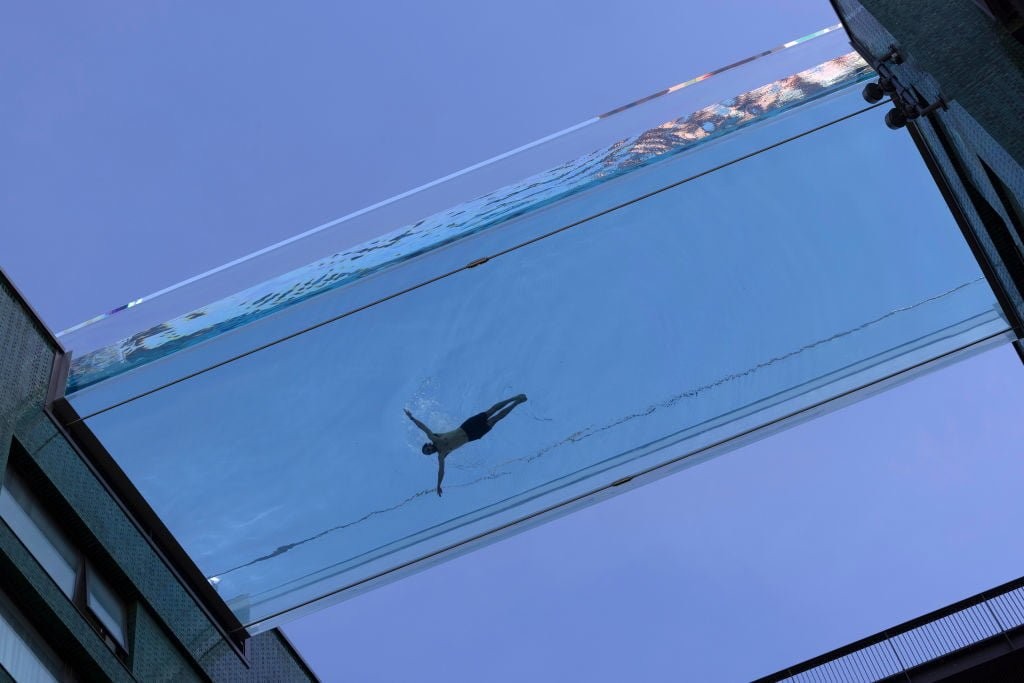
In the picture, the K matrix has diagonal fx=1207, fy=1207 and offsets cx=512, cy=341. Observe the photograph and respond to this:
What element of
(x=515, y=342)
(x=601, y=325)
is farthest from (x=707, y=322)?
(x=515, y=342)

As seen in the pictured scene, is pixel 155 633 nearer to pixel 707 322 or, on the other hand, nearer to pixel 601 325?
pixel 601 325

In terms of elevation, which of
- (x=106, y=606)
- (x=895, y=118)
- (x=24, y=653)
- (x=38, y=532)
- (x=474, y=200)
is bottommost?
(x=106, y=606)

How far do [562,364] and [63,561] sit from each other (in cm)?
539

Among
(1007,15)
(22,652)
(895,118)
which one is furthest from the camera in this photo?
(22,652)

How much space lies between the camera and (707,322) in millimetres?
12492

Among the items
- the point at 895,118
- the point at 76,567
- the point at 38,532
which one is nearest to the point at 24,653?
the point at 38,532

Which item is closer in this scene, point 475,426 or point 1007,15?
point 1007,15

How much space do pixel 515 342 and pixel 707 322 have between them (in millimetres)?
2003

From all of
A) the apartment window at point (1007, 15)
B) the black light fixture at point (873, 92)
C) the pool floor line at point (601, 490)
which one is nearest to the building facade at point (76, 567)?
the pool floor line at point (601, 490)

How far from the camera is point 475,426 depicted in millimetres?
12680

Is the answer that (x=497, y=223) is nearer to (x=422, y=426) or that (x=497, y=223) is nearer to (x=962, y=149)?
(x=422, y=426)

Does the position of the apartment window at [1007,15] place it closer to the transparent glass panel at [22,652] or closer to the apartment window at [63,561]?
the transparent glass panel at [22,652]

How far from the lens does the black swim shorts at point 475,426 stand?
12.6 meters

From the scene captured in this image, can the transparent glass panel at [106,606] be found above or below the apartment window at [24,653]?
below
